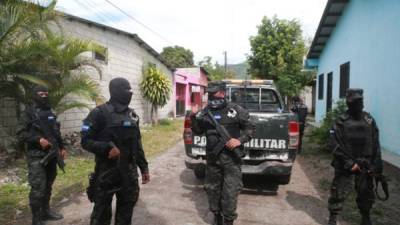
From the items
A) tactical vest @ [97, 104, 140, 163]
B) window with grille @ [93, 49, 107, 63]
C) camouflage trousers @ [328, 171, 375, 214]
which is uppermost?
window with grille @ [93, 49, 107, 63]

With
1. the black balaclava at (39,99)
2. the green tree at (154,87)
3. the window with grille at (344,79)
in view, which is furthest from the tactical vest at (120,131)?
the green tree at (154,87)

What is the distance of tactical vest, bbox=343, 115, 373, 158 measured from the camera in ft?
13.9

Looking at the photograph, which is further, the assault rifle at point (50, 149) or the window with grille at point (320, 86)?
the window with grille at point (320, 86)

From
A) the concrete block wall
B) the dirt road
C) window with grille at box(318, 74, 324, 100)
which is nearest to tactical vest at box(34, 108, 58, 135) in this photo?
the dirt road

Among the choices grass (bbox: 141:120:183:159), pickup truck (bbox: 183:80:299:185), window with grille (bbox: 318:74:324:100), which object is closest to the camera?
pickup truck (bbox: 183:80:299:185)

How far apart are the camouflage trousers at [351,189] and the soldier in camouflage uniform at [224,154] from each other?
115 centimetres

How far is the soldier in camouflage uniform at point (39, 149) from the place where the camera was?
425 centimetres

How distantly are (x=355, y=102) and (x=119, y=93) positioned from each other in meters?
2.69

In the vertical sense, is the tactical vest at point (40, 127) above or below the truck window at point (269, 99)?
below

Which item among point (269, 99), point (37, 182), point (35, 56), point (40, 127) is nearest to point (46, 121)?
point (40, 127)

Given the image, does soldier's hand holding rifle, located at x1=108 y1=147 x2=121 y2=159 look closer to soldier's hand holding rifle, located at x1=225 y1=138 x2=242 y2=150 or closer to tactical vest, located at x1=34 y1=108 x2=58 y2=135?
soldier's hand holding rifle, located at x1=225 y1=138 x2=242 y2=150

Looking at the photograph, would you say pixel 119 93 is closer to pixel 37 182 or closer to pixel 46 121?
pixel 46 121

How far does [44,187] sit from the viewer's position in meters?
4.34

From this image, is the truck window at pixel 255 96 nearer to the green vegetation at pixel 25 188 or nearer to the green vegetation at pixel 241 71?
the green vegetation at pixel 25 188
